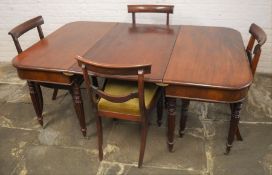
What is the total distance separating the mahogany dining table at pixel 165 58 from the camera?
5.46 ft

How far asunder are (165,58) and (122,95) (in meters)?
0.42

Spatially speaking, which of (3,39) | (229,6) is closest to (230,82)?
(229,6)

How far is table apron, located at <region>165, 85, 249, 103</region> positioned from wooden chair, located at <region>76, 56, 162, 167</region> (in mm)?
216

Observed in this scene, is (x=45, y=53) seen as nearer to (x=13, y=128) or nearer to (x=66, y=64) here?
(x=66, y=64)

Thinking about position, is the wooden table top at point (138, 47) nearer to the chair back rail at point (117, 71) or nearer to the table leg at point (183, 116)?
the chair back rail at point (117, 71)

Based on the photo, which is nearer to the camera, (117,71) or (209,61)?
(117,71)

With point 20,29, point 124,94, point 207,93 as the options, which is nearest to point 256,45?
point 207,93

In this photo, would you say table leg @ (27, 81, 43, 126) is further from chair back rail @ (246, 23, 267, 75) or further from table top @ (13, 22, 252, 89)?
chair back rail @ (246, 23, 267, 75)

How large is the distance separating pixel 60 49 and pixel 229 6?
1874 millimetres

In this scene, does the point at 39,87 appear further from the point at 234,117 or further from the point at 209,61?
the point at 234,117

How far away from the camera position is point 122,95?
5.94 ft

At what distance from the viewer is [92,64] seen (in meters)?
1.57

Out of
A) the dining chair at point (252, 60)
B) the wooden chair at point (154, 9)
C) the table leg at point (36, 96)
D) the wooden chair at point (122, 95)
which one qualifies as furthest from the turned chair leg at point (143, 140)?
the wooden chair at point (154, 9)

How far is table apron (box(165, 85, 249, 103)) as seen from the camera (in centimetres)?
163
